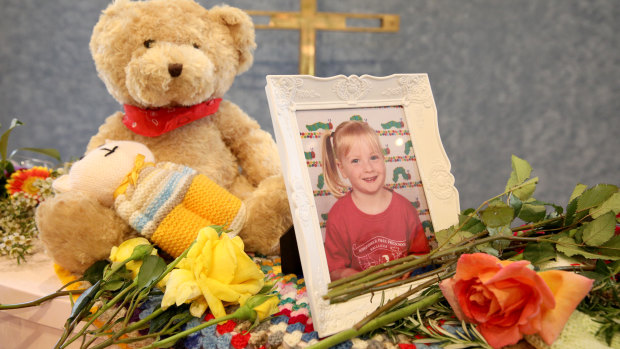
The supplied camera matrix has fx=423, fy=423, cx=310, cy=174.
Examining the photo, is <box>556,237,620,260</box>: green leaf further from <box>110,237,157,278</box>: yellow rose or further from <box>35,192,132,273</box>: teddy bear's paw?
<box>35,192,132,273</box>: teddy bear's paw

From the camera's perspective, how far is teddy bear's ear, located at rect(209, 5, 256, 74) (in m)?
0.87

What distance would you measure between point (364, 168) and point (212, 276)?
0.26 metres

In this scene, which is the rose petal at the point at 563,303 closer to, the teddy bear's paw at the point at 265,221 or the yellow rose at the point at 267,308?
the yellow rose at the point at 267,308

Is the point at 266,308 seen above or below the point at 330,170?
below

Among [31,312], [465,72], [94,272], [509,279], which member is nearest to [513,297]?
[509,279]

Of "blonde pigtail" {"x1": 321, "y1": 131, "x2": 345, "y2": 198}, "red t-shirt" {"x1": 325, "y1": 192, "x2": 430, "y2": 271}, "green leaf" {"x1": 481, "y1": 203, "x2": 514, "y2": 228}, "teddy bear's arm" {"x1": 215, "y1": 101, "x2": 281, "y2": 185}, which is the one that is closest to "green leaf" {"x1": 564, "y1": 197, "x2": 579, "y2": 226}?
"green leaf" {"x1": 481, "y1": 203, "x2": 514, "y2": 228}

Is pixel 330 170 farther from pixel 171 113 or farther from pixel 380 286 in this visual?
pixel 171 113

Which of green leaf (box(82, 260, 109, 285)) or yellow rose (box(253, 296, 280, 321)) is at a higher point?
green leaf (box(82, 260, 109, 285))

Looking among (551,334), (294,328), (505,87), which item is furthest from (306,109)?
(505,87)

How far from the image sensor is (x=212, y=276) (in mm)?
563

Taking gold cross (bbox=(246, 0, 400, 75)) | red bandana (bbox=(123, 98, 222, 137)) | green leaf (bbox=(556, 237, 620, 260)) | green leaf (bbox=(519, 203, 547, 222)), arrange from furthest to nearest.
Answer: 1. gold cross (bbox=(246, 0, 400, 75))
2. red bandana (bbox=(123, 98, 222, 137))
3. green leaf (bbox=(519, 203, 547, 222))
4. green leaf (bbox=(556, 237, 620, 260))

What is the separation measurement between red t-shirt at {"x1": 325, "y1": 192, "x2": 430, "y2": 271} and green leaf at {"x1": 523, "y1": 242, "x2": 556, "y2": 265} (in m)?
0.14

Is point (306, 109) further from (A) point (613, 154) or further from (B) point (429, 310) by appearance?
(A) point (613, 154)

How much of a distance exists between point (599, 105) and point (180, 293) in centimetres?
170
